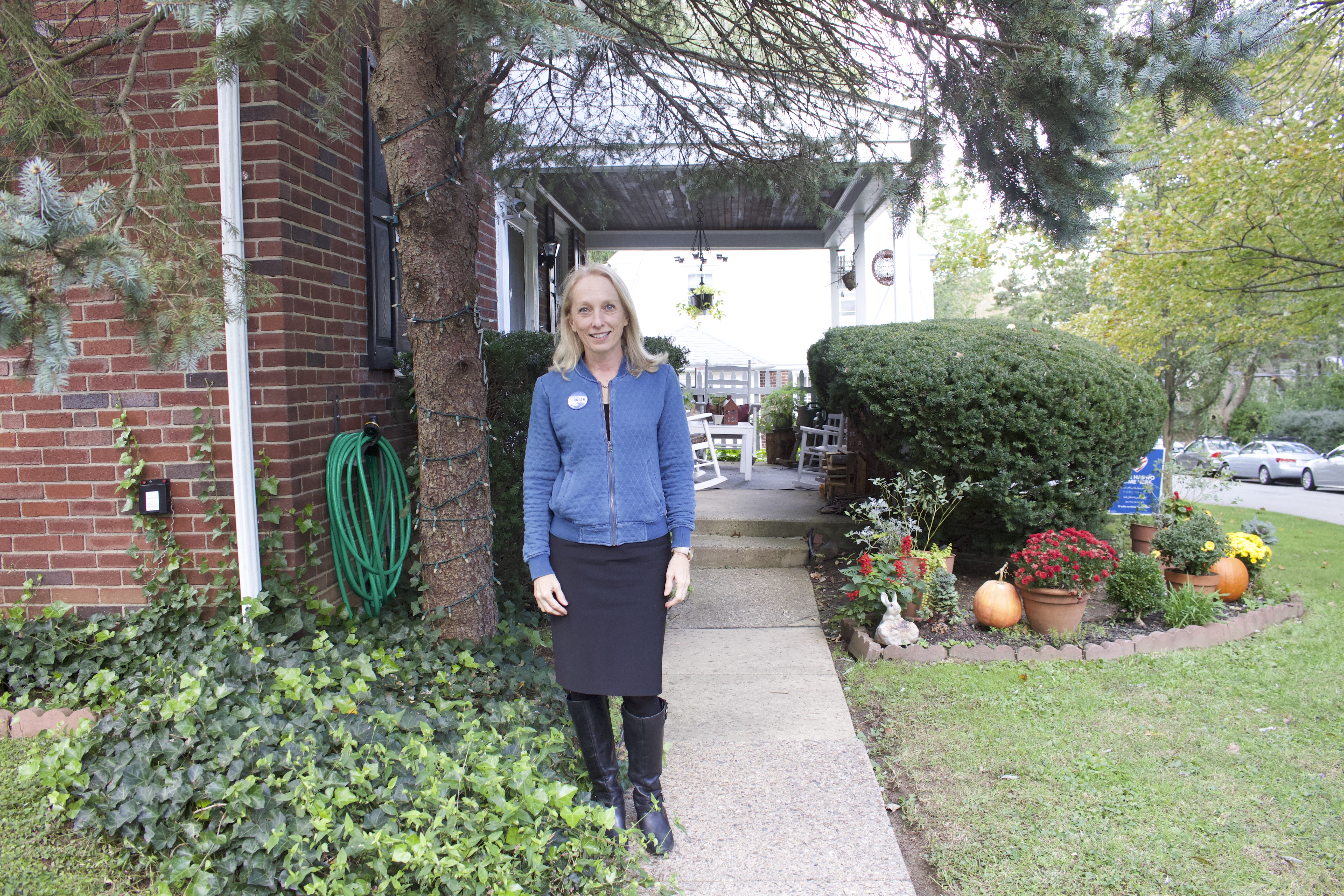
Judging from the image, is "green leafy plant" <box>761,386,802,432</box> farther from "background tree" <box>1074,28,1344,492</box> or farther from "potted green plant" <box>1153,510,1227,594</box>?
"potted green plant" <box>1153,510,1227,594</box>

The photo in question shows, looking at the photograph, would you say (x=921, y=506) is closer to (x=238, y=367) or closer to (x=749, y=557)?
(x=749, y=557)

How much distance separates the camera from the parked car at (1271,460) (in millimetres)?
19500

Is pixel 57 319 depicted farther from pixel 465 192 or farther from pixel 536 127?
pixel 536 127

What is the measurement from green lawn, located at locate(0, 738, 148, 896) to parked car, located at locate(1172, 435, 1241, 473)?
6733 millimetres

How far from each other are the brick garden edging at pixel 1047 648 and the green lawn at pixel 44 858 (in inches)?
123

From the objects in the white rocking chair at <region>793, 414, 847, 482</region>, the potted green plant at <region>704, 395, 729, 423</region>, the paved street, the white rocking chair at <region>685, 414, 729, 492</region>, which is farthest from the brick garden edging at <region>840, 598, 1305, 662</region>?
the potted green plant at <region>704, 395, 729, 423</region>

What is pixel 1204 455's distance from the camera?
12.8 metres

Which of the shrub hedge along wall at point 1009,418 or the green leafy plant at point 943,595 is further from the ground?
the shrub hedge along wall at point 1009,418

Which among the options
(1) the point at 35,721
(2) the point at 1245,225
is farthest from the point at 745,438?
(1) the point at 35,721

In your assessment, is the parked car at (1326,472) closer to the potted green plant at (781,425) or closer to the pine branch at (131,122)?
the potted green plant at (781,425)

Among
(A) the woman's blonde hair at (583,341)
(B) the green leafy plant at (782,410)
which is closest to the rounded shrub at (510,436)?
(A) the woman's blonde hair at (583,341)

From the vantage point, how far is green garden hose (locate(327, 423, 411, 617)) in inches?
139

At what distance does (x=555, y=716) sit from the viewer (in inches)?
116

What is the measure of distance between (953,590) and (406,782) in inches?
124
